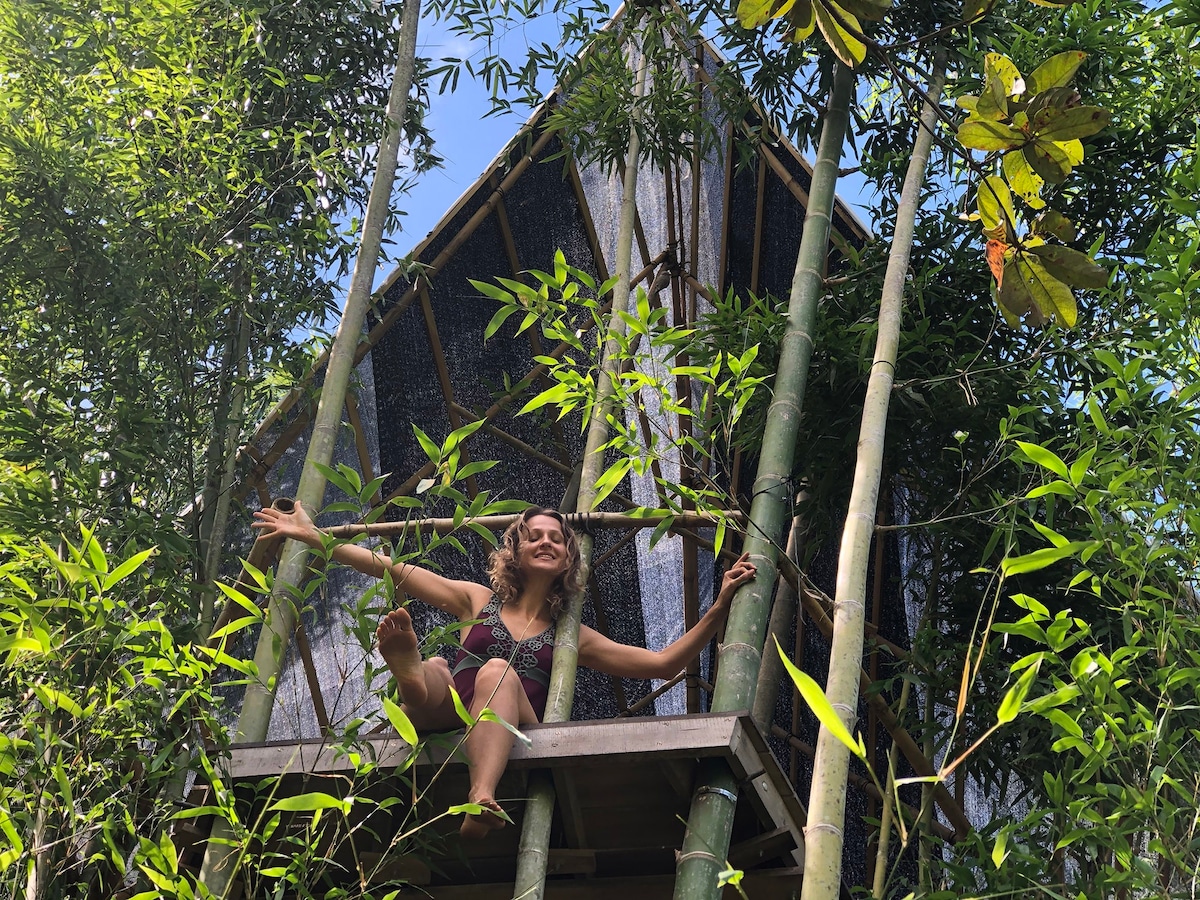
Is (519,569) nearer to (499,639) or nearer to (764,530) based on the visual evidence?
(499,639)

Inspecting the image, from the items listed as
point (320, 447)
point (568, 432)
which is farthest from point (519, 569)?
point (568, 432)

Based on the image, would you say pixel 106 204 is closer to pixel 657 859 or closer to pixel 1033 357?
pixel 657 859

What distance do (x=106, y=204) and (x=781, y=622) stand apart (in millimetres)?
2407

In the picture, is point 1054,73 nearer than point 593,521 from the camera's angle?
Yes

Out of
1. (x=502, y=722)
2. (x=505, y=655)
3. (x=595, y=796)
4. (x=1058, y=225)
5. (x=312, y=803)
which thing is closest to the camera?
(x=1058, y=225)

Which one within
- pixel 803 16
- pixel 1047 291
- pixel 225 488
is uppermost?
pixel 803 16

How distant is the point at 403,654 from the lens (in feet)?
6.79

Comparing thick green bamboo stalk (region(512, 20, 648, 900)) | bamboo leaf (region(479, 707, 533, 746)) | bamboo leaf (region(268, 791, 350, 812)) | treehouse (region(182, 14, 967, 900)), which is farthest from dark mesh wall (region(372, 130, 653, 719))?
bamboo leaf (region(268, 791, 350, 812))

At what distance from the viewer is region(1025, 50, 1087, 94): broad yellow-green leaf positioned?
1.32 m

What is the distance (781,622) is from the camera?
13.3 feet

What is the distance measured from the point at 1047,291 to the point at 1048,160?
193mm

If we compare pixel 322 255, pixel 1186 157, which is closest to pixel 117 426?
pixel 322 255

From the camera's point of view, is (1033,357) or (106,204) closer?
(1033,357)

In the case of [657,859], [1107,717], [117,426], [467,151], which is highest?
[467,151]
